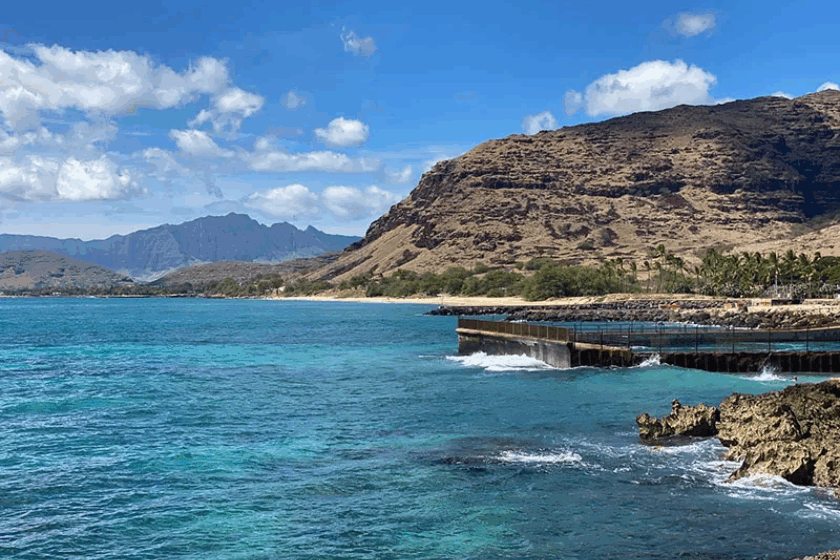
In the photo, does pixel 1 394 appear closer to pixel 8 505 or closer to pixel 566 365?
pixel 8 505

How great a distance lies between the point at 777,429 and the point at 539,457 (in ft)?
27.0

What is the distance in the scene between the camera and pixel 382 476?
2700 cm

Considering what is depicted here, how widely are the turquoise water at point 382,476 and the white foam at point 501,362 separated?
7.72m

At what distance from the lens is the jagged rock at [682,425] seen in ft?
108

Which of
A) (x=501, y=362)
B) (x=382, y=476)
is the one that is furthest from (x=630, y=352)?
(x=382, y=476)

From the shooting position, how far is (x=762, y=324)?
105m

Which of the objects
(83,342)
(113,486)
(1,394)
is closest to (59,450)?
(113,486)

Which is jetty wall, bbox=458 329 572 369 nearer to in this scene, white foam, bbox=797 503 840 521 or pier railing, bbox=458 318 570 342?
pier railing, bbox=458 318 570 342

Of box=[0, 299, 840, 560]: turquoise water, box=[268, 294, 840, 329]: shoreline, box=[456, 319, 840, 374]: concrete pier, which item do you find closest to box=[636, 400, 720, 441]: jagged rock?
box=[0, 299, 840, 560]: turquoise water

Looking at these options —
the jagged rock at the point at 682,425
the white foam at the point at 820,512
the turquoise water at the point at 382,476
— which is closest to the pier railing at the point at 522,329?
the turquoise water at the point at 382,476

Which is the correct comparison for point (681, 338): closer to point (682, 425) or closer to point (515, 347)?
point (515, 347)

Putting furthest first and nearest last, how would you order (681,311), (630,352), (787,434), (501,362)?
(681,311)
(501,362)
(630,352)
(787,434)

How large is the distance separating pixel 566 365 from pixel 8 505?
43.8 metres

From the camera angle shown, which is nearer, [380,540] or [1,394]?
[380,540]
